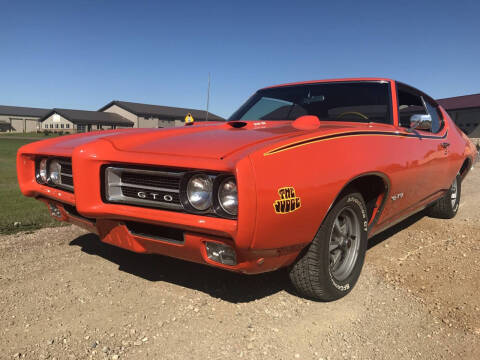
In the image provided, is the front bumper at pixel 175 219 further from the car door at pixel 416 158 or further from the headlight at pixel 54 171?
the car door at pixel 416 158

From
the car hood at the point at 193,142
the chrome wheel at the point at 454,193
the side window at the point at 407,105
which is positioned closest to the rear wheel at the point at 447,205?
the chrome wheel at the point at 454,193

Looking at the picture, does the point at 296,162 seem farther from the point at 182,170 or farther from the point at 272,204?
the point at 182,170

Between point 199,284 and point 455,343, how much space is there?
1.50 meters

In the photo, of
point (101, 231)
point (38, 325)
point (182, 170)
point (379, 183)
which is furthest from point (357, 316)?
point (38, 325)

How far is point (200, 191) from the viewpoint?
1794 mm

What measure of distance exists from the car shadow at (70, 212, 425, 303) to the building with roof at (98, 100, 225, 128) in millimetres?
44509

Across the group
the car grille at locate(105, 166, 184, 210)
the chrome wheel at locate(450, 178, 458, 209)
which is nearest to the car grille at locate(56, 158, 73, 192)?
the car grille at locate(105, 166, 184, 210)

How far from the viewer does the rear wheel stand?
4.31m

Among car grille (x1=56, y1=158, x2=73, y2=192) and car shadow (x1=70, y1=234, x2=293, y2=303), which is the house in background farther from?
car grille (x1=56, y1=158, x2=73, y2=192)

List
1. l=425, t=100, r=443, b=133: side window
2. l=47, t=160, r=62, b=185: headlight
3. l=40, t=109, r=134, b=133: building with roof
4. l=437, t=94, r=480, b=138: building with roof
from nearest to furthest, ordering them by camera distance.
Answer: l=47, t=160, r=62, b=185: headlight, l=425, t=100, r=443, b=133: side window, l=437, t=94, r=480, b=138: building with roof, l=40, t=109, r=134, b=133: building with roof

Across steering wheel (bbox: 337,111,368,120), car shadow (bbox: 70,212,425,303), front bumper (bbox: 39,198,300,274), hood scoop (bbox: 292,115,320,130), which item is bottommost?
car shadow (bbox: 70,212,425,303)

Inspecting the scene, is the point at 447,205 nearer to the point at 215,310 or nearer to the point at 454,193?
the point at 454,193

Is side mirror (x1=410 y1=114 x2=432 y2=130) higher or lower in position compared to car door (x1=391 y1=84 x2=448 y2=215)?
higher

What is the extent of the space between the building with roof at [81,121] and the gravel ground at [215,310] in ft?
152
